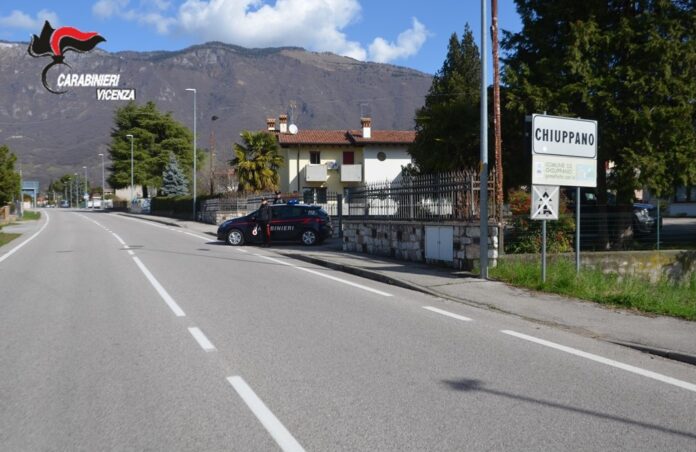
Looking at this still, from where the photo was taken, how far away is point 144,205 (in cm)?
7712

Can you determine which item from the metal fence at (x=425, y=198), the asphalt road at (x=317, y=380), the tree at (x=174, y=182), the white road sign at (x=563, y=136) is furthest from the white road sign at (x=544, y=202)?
the tree at (x=174, y=182)

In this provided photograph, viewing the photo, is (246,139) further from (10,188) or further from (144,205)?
(144,205)

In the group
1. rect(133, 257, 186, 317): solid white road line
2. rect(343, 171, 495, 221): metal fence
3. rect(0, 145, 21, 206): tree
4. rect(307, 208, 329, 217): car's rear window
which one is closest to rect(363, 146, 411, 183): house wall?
rect(0, 145, 21, 206): tree

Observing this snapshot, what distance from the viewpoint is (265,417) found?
5.07 m

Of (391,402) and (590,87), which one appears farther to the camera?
(590,87)

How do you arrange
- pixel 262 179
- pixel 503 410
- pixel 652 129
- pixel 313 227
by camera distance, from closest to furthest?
pixel 503 410, pixel 652 129, pixel 313 227, pixel 262 179

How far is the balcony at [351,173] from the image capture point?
58.6 m

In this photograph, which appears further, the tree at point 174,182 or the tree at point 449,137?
the tree at point 174,182

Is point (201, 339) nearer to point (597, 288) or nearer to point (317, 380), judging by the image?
point (317, 380)

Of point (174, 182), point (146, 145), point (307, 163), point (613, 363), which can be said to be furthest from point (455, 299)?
point (146, 145)

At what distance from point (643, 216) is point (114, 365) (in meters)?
20.8

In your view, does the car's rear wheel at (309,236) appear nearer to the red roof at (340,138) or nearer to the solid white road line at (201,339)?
the solid white road line at (201,339)

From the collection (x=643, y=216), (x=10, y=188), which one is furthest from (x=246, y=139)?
(x=643, y=216)

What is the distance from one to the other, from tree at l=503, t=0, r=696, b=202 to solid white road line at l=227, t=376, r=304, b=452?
1509cm
